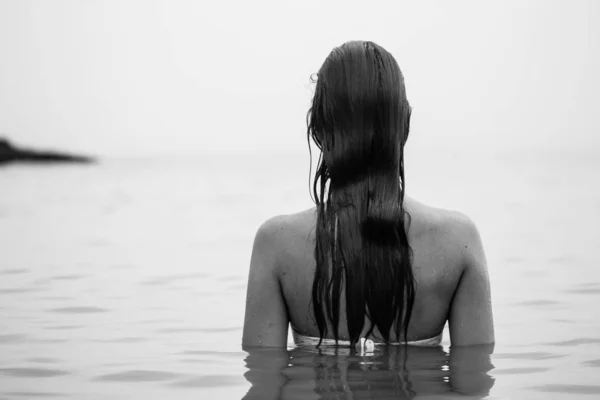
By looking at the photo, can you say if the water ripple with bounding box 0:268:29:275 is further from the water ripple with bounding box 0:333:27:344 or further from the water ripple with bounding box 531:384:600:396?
the water ripple with bounding box 531:384:600:396

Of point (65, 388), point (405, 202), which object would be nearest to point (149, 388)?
point (65, 388)

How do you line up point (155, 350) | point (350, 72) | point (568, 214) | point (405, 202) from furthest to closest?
point (568, 214), point (155, 350), point (405, 202), point (350, 72)

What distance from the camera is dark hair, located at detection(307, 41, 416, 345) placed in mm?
3436

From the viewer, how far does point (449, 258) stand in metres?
3.66

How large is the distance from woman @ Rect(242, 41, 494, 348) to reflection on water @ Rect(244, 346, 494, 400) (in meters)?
0.12

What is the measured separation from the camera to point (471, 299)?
3746 mm

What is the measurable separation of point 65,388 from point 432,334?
6.30ft

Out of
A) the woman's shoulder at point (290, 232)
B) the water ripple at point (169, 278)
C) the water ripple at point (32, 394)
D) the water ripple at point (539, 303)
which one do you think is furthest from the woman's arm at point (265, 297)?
the water ripple at point (169, 278)

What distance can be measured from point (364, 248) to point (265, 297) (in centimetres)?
52

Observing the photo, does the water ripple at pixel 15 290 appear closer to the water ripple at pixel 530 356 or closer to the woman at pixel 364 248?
the water ripple at pixel 530 356

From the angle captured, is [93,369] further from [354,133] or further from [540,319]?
[540,319]

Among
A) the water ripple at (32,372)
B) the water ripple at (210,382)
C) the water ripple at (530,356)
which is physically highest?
the water ripple at (530,356)

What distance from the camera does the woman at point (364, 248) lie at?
3.45m

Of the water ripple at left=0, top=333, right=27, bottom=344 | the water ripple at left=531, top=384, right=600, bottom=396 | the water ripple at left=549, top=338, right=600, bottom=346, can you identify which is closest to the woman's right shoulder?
the water ripple at left=531, top=384, right=600, bottom=396
